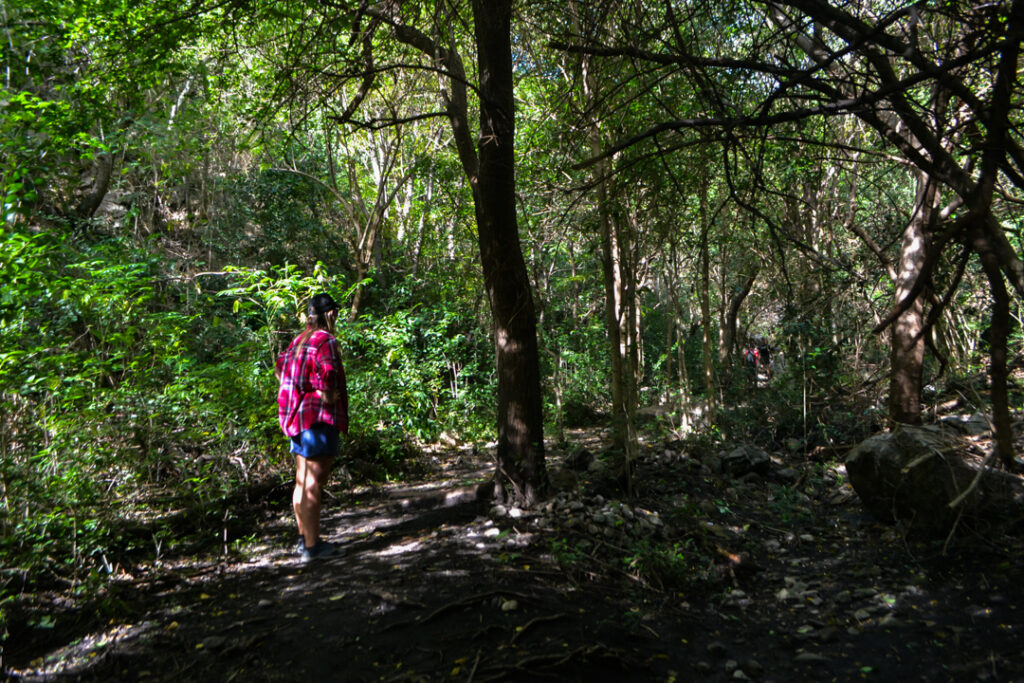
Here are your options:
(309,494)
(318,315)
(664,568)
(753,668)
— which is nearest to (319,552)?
(309,494)

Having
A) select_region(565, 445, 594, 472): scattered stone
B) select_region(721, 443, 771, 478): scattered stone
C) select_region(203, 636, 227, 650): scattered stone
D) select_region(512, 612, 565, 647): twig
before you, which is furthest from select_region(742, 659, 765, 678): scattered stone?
select_region(721, 443, 771, 478): scattered stone

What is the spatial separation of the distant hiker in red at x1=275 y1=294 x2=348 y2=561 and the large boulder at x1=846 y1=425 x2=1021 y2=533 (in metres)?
4.22

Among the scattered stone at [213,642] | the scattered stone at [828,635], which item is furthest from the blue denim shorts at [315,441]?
the scattered stone at [828,635]

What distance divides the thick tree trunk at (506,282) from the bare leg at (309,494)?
1.47 meters

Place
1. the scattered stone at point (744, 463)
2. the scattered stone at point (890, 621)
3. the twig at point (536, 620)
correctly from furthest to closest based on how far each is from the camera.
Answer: the scattered stone at point (744, 463) < the scattered stone at point (890, 621) < the twig at point (536, 620)

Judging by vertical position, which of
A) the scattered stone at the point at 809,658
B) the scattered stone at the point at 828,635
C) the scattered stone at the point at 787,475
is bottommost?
the scattered stone at the point at 828,635

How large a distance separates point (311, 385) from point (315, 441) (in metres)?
0.40

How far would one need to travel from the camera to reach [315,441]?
448cm

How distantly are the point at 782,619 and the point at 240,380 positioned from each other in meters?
4.93

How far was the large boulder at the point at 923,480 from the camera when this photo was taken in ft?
15.4

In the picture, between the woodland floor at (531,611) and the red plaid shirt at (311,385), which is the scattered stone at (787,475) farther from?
the red plaid shirt at (311,385)

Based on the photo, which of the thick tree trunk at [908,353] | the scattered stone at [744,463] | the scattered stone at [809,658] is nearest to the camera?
the scattered stone at [809,658]

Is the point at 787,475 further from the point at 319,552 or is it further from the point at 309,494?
the point at 309,494

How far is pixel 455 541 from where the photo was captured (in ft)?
15.4
